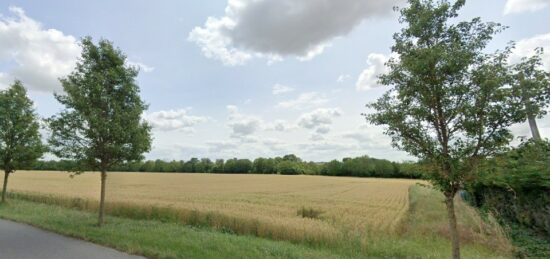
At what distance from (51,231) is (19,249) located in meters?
2.80

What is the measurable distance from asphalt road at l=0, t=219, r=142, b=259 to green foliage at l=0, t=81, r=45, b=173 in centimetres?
1020

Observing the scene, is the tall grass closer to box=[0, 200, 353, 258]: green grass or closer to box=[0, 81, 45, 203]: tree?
box=[0, 200, 353, 258]: green grass

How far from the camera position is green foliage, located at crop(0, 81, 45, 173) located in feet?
60.8

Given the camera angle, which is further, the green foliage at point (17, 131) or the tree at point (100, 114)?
the green foliage at point (17, 131)

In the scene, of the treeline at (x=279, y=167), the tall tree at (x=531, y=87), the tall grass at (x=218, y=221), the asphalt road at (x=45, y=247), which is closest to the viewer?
the tall tree at (x=531, y=87)

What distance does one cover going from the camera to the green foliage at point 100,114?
11.6 m

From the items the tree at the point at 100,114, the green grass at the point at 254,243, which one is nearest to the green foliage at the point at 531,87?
the green grass at the point at 254,243

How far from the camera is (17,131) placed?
18.7 m

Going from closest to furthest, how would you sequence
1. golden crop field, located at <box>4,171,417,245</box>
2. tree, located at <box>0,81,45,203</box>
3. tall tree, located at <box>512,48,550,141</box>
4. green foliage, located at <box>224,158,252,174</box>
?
1. tall tree, located at <box>512,48,550,141</box>
2. golden crop field, located at <box>4,171,417,245</box>
3. tree, located at <box>0,81,45,203</box>
4. green foliage, located at <box>224,158,252,174</box>

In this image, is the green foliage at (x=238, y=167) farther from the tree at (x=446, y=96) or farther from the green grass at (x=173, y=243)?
the tree at (x=446, y=96)

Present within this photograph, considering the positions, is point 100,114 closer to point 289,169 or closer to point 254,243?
point 254,243

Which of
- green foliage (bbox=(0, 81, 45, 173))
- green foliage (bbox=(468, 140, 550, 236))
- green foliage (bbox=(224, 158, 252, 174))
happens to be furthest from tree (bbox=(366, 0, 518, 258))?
green foliage (bbox=(224, 158, 252, 174))

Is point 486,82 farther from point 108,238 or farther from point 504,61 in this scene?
point 108,238

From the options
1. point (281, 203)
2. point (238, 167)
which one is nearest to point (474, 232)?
point (281, 203)
